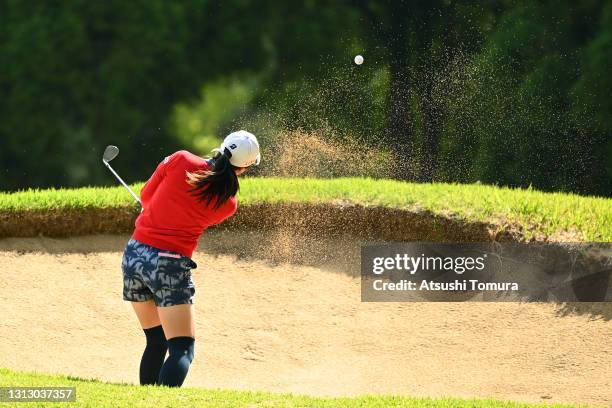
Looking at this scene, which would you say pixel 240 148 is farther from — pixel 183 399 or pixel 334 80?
pixel 334 80

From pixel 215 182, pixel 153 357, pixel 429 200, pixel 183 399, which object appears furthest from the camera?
pixel 429 200


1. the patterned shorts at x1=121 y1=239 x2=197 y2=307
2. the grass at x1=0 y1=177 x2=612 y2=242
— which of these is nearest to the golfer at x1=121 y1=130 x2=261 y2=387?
the patterned shorts at x1=121 y1=239 x2=197 y2=307

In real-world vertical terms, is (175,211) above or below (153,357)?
above

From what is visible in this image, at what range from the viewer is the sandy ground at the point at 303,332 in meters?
6.61

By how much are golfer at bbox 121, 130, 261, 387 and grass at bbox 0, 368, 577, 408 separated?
19 centimetres

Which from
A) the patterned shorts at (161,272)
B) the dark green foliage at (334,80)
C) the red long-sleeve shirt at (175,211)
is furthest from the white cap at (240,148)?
the dark green foliage at (334,80)

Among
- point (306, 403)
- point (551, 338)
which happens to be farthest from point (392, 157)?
point (306, 403)

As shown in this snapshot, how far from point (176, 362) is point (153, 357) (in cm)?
32

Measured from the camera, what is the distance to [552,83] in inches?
544

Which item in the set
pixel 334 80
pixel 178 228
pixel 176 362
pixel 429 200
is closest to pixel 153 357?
pixel 176 362

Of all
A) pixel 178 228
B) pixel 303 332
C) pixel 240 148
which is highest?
pixel 240 148

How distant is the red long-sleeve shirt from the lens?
15.8ft

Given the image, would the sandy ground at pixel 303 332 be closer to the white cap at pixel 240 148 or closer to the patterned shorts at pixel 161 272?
the patterned shorts at pixel 161 272

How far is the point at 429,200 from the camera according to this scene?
824 cm
